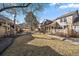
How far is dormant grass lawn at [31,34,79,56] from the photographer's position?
115 inches

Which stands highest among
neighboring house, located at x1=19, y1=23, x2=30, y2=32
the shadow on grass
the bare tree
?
the bare tree

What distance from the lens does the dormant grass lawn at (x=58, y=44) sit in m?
2.93

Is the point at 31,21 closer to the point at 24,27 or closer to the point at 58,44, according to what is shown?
the point at 24,27

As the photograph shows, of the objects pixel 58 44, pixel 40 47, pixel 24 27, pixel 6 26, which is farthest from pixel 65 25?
pixel 6 26

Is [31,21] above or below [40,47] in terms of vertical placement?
above

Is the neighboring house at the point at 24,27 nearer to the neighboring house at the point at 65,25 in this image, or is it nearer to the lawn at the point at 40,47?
the lawn at the point at 40,47

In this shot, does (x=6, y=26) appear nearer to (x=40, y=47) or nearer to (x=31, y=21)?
(x=31, y=21)

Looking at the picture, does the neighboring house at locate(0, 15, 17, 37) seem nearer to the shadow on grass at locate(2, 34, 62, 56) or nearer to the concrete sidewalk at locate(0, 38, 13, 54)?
the concrete sidewalk at locate(0, 38, 13, 54)

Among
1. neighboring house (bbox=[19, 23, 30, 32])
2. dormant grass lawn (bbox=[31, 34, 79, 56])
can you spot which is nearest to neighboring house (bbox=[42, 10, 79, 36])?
dormant grass lawn (bbox=[31, 34, 79, 56])

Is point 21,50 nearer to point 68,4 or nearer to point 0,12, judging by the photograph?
point 0,12

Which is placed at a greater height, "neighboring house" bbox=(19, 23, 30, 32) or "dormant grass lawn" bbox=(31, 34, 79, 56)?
"neighboring house" bbox=(19, 23, 30, 32)

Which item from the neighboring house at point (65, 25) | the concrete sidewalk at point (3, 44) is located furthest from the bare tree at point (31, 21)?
the concrete sidewalk at point (3, 44)

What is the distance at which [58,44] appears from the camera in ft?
9.82

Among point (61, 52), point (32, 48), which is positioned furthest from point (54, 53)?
point (32, 48)
